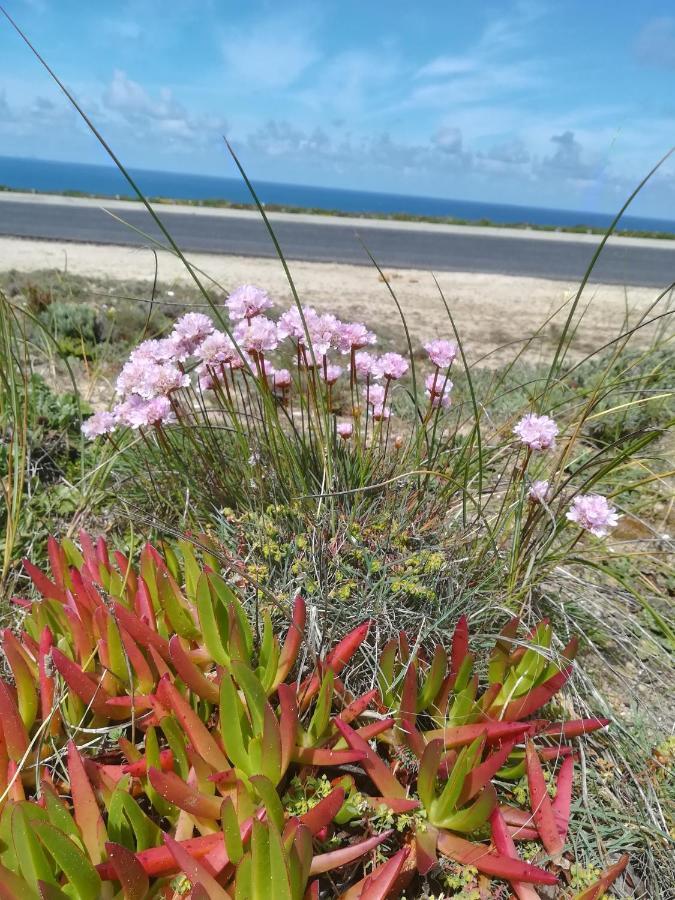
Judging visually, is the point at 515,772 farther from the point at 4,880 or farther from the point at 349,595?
the point at 4,880

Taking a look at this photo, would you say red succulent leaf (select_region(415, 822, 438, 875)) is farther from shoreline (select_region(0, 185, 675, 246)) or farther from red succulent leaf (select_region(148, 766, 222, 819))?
shoreline (select_region(0, 185, 675, 246))

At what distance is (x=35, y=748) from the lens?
6.57 ft

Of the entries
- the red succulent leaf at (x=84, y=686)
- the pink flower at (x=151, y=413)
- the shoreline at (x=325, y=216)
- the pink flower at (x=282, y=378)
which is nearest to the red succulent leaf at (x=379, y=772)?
the red succulent leaf at (x=84, y=686)

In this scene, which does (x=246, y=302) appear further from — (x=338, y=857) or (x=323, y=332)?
(x=338, y=857)

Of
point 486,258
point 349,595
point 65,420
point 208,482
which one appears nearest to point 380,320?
point 65,420

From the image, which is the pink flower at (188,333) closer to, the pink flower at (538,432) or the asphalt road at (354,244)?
the pink flower at (538,432)

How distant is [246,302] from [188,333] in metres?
0.27

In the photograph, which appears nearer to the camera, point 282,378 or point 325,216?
point 282,378

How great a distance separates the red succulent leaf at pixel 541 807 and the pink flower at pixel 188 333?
6.08 ft

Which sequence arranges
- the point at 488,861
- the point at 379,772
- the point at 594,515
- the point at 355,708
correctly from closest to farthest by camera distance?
the point at 488,861, the point at 379,772, the point at 355,708, the point at 594,515

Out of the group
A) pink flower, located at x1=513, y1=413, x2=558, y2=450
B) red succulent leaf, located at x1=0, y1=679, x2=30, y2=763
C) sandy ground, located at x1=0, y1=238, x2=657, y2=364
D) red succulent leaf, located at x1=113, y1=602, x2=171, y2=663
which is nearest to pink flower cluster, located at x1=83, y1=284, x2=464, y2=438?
pink flower, located at x1=513, y1=413, x2=558, y2=450

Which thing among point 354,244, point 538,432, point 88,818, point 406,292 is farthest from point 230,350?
point 354,244

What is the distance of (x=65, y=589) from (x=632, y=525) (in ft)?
10.0

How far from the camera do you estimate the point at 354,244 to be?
837 inches
